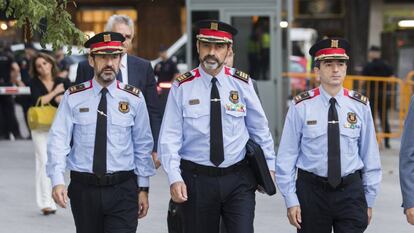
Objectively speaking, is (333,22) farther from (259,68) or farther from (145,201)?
(145,201)

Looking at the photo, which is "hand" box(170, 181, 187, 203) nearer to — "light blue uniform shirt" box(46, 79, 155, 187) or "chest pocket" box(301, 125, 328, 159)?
"light blue uniform shirt" box(46, 79, 155, 187)

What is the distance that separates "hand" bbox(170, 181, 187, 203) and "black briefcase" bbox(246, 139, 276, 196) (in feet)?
1.58

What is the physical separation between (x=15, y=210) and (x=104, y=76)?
493cm

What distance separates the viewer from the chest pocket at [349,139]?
627 cm

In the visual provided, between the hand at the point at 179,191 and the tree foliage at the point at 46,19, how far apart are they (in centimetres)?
117

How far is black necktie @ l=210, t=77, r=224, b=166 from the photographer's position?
6250mm

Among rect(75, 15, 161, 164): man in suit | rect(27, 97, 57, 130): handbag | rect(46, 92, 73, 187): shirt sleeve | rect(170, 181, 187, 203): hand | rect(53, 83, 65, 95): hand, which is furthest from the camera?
rect(53, 83, 65, 95): hand

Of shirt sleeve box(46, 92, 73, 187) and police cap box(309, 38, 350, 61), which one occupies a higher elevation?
police cap box(309, 38, 350, 61)

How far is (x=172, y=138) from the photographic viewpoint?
20.8ft

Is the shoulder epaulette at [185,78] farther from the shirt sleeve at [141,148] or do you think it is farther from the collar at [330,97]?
A: the collar at [330,97]

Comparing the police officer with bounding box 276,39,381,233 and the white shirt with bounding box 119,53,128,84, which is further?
the white shirt with bounding box 119,53,128,84

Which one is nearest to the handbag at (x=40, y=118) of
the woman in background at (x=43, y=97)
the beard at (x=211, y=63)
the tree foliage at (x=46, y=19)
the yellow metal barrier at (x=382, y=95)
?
the woman in background at (x=43, y=97)

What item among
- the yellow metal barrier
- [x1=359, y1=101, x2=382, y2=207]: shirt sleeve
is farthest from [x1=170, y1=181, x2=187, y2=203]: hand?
the yellow metal barrier

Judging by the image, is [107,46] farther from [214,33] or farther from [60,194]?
[60,194]
